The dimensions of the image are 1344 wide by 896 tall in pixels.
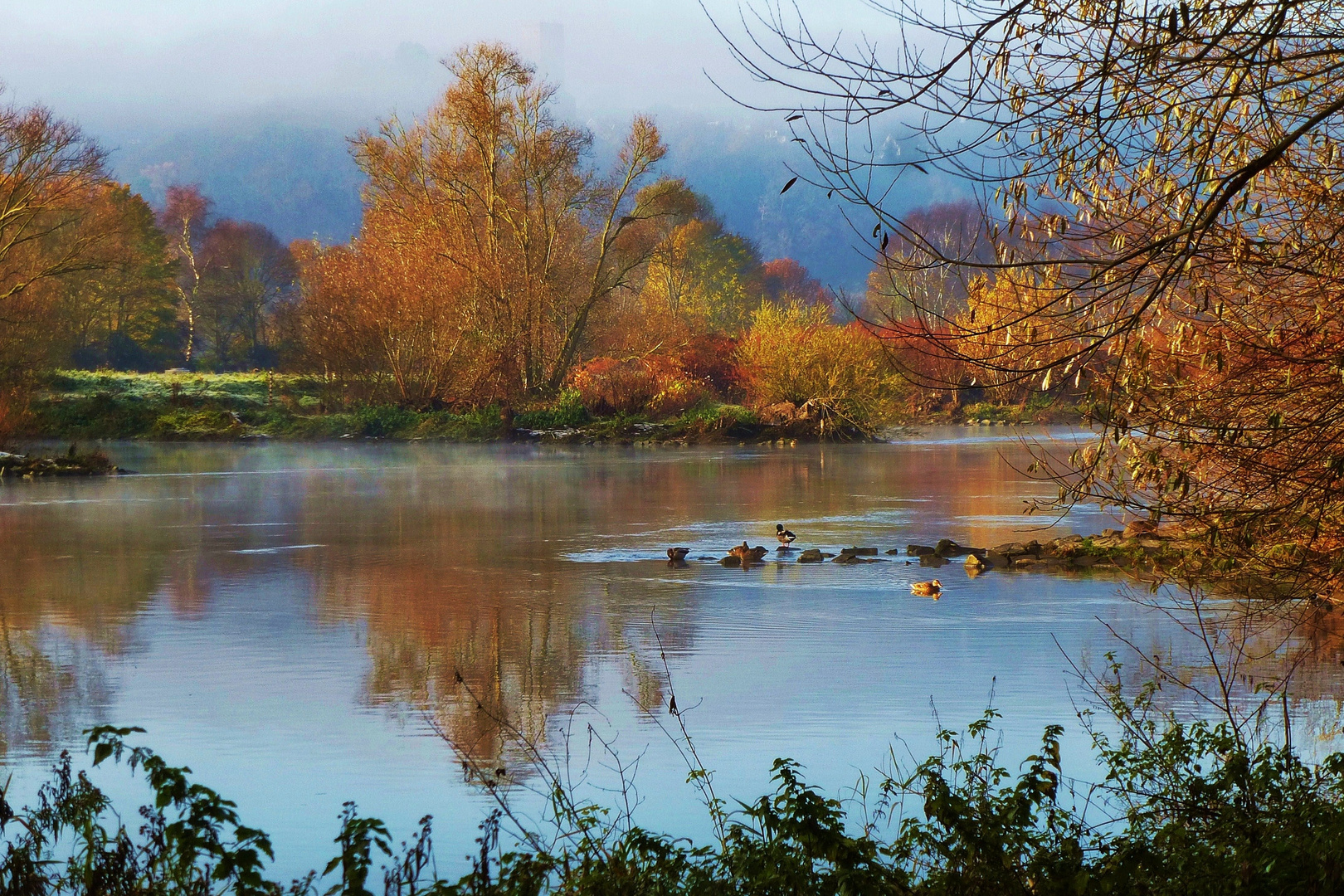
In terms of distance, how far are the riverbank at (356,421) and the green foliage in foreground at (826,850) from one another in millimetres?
28490

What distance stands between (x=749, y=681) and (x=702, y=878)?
3507 mm

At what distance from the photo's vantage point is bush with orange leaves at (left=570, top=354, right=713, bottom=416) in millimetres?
36344

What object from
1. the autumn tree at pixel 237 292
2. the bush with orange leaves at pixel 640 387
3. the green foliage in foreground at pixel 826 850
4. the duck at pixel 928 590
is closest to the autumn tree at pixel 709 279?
the autumn tree at pixel 237 292

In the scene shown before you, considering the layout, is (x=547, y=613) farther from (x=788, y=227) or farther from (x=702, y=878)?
(x=788, y=227)

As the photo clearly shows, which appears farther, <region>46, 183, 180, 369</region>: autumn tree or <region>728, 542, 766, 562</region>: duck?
<region>46, 183, 180, 369</region>: autumn tree

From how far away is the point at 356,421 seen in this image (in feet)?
120

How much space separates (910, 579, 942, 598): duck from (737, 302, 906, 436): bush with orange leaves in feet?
74.3

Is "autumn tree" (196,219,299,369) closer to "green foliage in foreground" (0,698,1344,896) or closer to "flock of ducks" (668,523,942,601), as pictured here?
"flock of ducks" (668,523,942,601)

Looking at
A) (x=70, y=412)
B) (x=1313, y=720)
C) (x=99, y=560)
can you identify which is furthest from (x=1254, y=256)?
(x=70, y=412)

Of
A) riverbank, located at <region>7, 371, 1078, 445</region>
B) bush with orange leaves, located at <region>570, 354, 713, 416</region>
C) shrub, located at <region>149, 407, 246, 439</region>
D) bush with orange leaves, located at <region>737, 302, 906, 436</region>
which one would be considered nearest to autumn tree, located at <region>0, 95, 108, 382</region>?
riverbank, located at <region>7, 371, 1078, 445</region>

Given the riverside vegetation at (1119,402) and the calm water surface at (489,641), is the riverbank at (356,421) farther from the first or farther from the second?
Answer: the riverside vegetation at (1119,402)

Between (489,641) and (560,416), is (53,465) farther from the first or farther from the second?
(489,641)

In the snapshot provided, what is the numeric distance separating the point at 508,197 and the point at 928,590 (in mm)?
31058

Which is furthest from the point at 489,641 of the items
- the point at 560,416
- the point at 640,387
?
the point at 640,387
